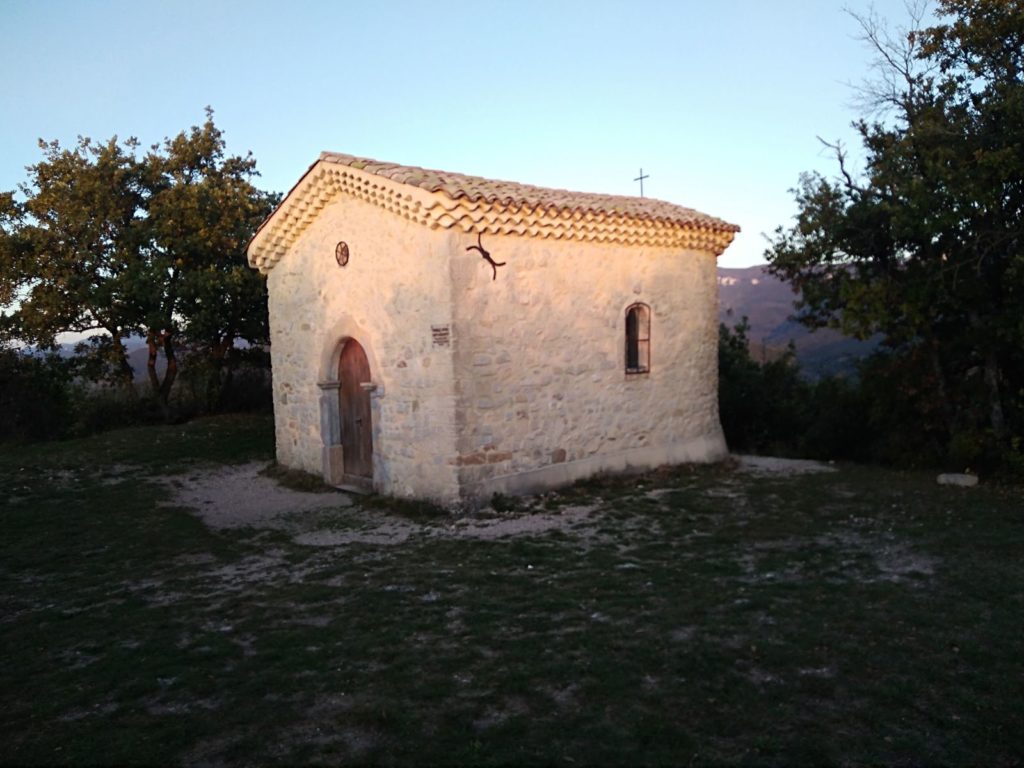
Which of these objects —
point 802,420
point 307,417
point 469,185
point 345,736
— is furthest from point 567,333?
point 802,420

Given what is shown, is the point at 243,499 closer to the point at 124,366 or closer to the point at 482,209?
the point at 482,209

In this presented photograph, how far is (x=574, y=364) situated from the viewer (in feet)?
33.9

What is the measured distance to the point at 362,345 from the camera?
10.2m

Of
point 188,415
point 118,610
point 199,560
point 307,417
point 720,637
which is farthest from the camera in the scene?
point 188,415

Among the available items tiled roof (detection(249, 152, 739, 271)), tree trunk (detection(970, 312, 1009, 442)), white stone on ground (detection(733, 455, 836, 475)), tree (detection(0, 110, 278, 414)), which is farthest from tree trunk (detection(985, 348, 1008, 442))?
tree (detection(0, 110, 278, 414))

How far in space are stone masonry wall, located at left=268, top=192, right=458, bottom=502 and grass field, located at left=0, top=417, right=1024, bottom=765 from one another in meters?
0.83

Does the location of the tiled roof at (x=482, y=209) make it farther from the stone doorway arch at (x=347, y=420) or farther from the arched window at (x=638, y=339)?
the stone doorway arch at (x=347, y=420)

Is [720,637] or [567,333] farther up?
[567,333]

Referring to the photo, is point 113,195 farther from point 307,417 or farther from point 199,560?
point 199,560

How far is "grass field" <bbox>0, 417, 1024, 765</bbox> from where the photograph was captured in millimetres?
3828

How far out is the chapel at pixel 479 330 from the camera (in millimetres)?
9055

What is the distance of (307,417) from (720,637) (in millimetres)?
8133

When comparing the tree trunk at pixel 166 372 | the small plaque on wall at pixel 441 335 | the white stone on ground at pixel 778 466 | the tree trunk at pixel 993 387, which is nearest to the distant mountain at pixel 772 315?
the white stone on ground at pixel 778 466

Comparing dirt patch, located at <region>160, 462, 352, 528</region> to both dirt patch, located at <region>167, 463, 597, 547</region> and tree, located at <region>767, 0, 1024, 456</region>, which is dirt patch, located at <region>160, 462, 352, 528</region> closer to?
dirt patch, located at <region>167, 463, 597, 547</region>
